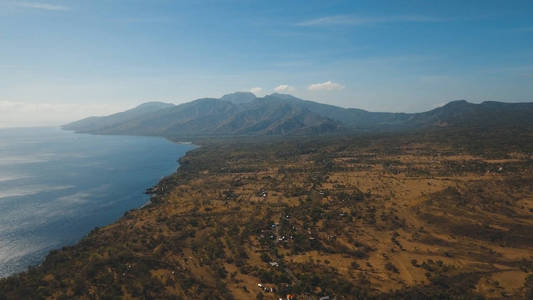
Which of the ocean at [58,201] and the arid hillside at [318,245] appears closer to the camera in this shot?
the arid hillside at [318,245]

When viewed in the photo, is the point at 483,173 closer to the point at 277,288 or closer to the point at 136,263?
the point at 277,288

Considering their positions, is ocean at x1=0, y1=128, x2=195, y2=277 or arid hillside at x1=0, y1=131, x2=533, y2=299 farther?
ocean at x1=0, y1=128, x2=195, y2=277

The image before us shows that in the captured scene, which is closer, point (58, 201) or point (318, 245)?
point (318, 245)

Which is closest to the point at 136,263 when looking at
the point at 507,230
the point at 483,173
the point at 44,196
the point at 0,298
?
the point at 0,298

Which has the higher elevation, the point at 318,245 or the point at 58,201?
the point at 318,245

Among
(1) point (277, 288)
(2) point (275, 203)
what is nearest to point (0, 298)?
(1) point (277, 288)

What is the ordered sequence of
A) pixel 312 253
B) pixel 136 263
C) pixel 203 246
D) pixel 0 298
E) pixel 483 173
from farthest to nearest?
pixel 483 173
pixel 203 246
pixel 312 253
pixel 136 263
pixel 0 298

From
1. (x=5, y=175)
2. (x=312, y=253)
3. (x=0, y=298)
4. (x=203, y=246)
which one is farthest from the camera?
(x=5, y=175)

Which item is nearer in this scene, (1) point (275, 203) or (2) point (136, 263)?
(2) point (136, 263)
